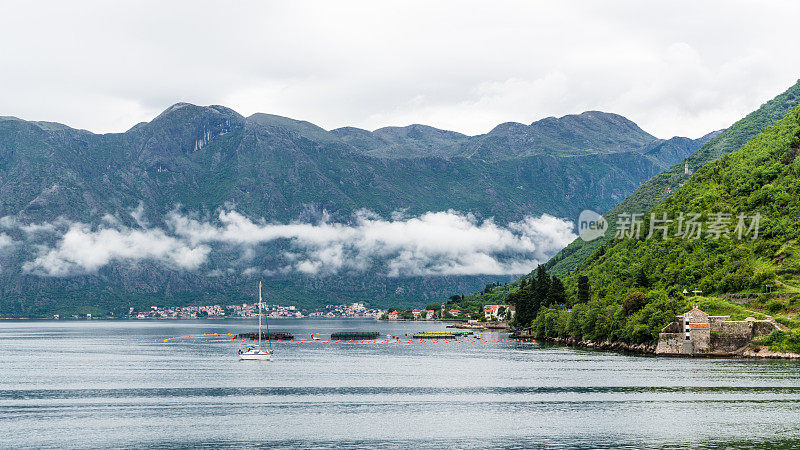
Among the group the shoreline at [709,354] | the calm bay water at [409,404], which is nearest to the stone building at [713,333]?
the shoreline at [709,354]

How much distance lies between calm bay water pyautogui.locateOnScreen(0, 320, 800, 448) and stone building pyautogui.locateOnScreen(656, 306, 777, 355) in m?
6.34

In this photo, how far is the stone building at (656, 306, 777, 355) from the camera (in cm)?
14575

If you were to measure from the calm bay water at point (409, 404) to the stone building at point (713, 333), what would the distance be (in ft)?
20.8

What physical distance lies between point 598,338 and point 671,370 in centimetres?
5749

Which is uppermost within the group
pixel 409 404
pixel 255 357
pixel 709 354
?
pixel 709 354

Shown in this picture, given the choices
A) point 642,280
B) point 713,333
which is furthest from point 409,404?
point 642,280

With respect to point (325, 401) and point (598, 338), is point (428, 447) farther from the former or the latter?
point (598, 338)

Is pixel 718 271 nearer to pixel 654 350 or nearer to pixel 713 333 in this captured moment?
pixel 654 350

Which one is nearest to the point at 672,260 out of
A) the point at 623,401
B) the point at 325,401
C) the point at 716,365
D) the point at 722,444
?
the point at 716,365

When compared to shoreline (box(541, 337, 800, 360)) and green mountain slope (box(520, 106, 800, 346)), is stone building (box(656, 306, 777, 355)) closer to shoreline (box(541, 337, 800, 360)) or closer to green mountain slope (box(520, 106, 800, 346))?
shoreline (box(541, 337, 800, 360))

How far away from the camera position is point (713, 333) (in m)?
150

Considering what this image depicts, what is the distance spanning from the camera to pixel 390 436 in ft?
253

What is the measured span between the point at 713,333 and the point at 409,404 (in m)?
73.3

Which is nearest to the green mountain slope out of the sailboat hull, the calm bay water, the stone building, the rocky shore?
the rocky shore
